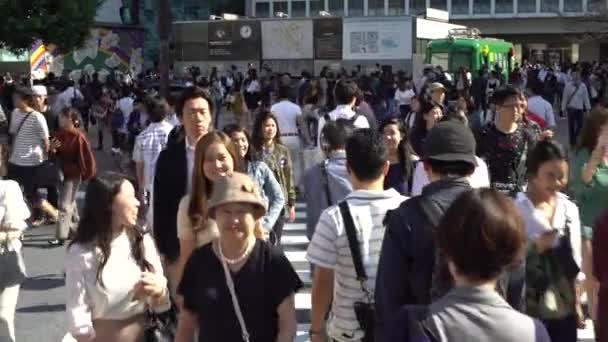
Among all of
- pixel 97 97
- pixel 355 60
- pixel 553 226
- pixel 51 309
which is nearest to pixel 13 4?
pixel 97 97

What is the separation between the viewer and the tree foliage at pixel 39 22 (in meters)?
30.1

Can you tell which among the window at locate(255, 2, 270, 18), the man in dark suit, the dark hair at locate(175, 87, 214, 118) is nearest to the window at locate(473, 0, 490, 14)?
the window at locate(255, 2, 270, 18)

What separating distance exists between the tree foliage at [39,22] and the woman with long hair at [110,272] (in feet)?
88.9

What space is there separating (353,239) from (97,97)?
19894 millimetres

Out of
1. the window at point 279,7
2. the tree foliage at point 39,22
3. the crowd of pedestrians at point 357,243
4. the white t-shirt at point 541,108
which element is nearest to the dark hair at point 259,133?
the crowd of pedestrians at point 357,243

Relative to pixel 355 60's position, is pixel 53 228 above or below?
below

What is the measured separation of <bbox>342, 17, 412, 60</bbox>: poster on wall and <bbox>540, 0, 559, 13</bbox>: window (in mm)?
39775

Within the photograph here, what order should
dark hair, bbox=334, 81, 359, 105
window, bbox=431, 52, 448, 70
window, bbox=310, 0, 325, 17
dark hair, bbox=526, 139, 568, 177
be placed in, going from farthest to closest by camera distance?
window, bbox=310, 0, 325, 17, window, bbox=431, 52, 448, 70, dark hair, bbox=334, 81, 359, 105, dark hair, bbox=526, 139, 568, 177

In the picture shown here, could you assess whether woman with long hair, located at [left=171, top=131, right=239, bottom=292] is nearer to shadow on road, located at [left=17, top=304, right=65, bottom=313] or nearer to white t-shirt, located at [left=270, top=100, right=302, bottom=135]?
shadow on road, located at [left=17, top=304, right=65, bottom=313]

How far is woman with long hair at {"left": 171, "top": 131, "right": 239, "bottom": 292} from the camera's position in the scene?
5.06 m

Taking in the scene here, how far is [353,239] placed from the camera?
13.4 feet

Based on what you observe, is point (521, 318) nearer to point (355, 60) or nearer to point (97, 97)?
point (97, 97)

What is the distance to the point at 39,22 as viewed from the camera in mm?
30094

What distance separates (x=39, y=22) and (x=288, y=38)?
32.9 ft
